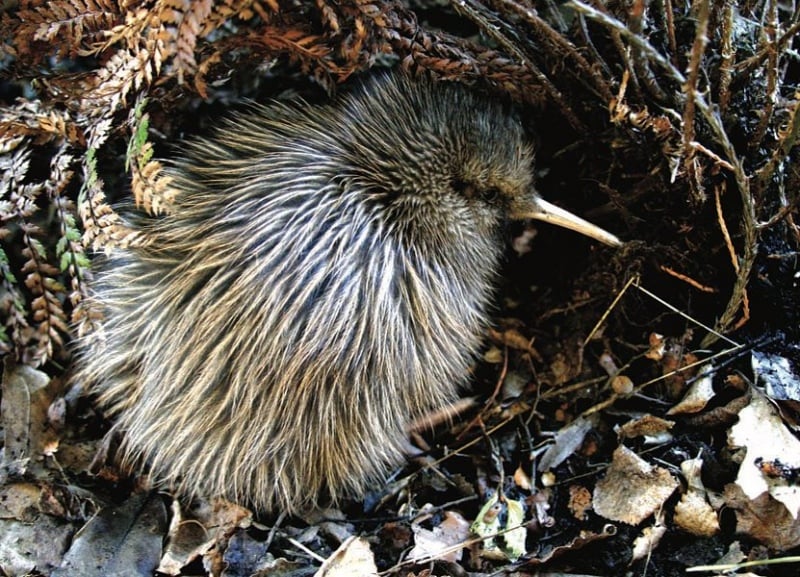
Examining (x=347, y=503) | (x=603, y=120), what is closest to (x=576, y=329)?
(x=603, y=120)

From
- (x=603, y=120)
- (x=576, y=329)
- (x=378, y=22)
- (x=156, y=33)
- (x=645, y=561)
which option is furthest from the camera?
(x=576, y=329)

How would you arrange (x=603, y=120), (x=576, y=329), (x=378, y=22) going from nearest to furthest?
(x=378, y=22), (x=603, y=120), (x=576, y=329)

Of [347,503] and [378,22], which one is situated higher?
[378,22]

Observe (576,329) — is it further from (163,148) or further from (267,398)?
(163,148)

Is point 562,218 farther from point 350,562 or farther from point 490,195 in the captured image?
point 350,562

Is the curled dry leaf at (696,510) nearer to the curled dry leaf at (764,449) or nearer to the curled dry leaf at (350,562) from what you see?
the curled dry leaf at (764,449)

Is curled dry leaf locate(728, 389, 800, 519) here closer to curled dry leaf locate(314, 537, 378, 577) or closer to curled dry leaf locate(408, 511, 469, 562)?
curled dry leaf locate(408, 511, 469, 562)

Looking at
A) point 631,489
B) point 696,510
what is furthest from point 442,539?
point 696,510
